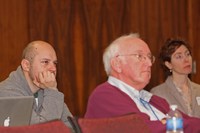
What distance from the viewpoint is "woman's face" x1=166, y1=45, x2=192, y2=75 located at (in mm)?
4199

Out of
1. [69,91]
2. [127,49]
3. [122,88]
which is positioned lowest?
[69,91]

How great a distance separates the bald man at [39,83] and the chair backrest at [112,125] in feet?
3.54

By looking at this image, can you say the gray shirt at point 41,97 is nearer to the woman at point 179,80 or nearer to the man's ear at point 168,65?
the woman at point 179,80

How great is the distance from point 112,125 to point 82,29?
8.25ft

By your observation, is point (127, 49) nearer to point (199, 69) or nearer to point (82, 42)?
point (82, 42)

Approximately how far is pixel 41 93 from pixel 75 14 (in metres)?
1.31

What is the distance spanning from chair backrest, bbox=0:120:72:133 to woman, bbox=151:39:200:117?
7.05 feet

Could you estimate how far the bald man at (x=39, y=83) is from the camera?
322cm

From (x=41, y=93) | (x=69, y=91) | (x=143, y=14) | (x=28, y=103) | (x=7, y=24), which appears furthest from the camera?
(x=143, y=14)

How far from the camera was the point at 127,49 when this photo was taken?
297cm

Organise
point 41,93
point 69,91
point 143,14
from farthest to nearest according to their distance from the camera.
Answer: point 143,14 → point 69,91 → point 41,93

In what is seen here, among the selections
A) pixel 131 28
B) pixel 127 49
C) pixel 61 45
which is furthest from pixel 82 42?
pixel 127 49

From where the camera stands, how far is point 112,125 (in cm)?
212

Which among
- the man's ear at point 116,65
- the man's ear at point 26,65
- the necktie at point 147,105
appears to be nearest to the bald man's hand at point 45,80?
the man's ear at point 26,65
